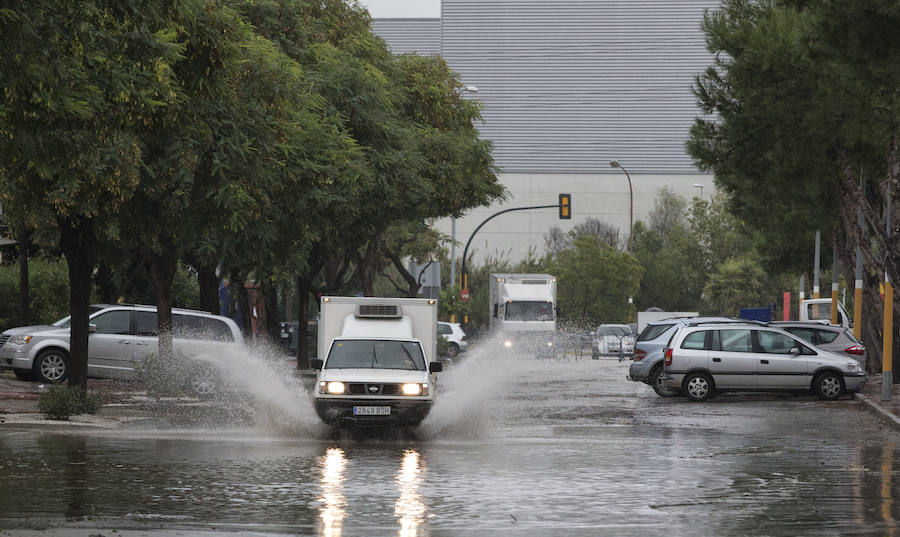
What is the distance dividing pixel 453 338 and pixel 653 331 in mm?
22930

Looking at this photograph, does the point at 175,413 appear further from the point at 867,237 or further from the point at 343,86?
the point at 867,237

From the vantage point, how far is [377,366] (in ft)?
64.8

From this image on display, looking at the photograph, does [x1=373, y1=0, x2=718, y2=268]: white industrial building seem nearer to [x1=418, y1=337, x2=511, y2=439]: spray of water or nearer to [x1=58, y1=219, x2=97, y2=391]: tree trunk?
[x1=418, y1=337, x2=511, y2=439]: spray of water

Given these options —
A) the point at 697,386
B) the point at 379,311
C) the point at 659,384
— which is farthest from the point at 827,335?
the point at 379,311

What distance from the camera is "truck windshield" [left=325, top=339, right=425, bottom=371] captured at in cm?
1978

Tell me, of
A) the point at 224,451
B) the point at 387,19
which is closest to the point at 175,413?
the point at 224,451

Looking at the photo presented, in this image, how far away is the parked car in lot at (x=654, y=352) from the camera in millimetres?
A: 30328

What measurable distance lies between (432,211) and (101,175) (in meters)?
24.2

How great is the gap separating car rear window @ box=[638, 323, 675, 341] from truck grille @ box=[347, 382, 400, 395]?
49.1 ft

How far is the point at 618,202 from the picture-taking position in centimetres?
10988

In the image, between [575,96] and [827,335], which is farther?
[575,96]

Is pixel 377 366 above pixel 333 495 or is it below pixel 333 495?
above

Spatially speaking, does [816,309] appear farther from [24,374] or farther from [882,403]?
[24,374]

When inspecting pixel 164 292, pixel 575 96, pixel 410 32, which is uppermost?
pixel 410 32
